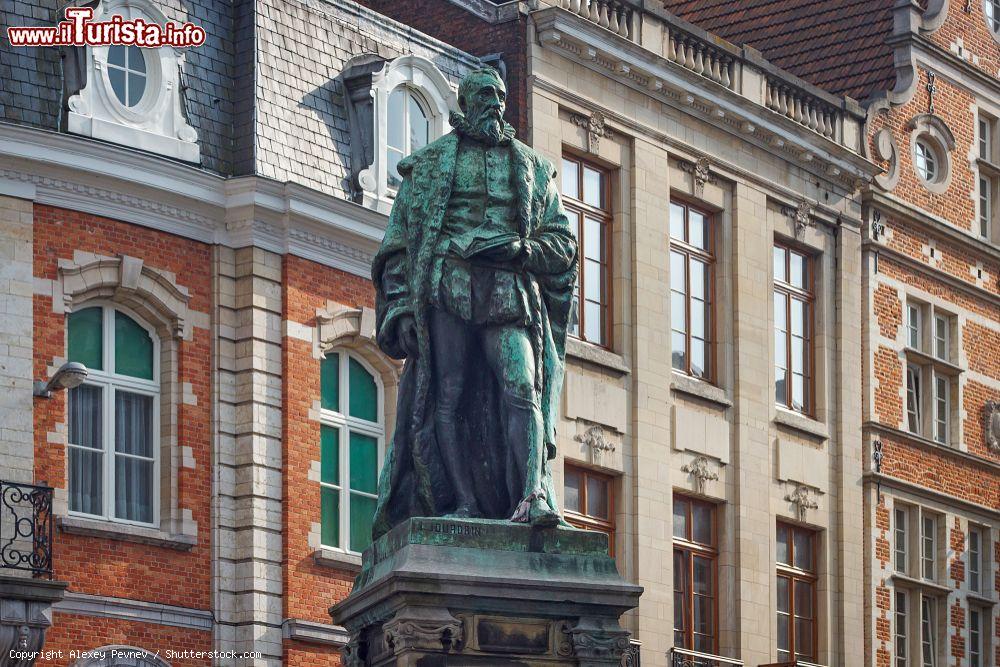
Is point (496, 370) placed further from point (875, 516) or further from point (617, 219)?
point (875, 516)

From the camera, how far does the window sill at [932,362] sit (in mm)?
33812

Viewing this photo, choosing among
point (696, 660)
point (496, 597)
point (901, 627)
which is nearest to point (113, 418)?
point (696, 660)

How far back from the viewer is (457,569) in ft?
38.9

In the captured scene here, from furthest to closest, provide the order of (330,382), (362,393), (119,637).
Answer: (362,393) < (330,382) < (119,637)

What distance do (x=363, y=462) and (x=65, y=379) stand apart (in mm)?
4099

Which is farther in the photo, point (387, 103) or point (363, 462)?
point (387, 103)

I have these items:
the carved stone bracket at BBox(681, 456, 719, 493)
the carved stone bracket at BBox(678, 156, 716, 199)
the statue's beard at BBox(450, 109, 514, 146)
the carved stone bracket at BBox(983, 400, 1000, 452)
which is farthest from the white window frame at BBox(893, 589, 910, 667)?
the statue's beard at BBox(450, 109, 514, 146)

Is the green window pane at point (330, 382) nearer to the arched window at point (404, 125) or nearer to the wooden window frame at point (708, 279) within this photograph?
the arched window at point (404, 125)

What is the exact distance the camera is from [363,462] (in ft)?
85.5

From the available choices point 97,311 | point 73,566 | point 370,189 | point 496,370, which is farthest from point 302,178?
point 496,370

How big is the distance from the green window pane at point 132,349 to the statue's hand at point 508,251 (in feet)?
39.6

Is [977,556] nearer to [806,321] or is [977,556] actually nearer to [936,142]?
[806,321]
